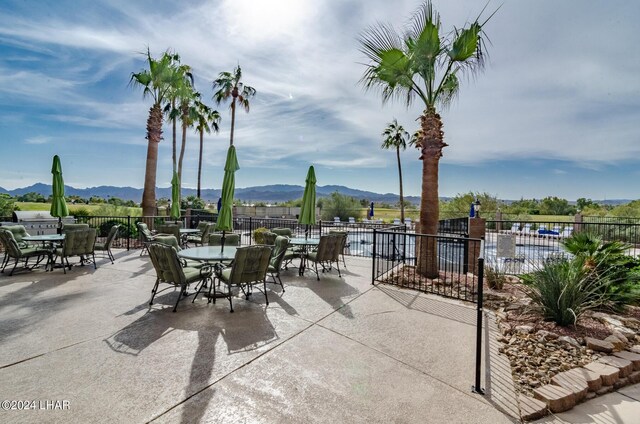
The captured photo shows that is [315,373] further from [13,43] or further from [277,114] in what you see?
[277,114]

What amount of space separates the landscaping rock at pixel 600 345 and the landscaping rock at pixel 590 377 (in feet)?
2.00

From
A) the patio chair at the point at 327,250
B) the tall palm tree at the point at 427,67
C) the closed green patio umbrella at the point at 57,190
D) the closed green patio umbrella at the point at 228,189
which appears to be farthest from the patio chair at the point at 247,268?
the closed green patio umbrella at the point at 57,190

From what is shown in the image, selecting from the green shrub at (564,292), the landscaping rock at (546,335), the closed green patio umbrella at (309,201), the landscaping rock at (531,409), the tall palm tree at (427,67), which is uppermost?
the tall palm tree at (427,67)

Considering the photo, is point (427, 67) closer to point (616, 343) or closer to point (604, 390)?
point (616, 343)

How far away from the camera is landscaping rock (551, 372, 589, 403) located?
2.33 m

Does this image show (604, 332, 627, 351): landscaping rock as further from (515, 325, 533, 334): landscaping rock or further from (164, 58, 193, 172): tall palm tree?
(164, 58, 193, 172): tall palm tree

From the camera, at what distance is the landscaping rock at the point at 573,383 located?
233 cm

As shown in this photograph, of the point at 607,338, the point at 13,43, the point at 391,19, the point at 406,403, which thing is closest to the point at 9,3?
the point at 13,43

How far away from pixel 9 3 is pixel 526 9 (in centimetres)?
1222

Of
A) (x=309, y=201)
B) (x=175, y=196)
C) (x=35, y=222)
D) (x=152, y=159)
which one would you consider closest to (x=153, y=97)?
(x=152, y=159)

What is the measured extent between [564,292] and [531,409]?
206 cm

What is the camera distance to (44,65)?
9766 mm

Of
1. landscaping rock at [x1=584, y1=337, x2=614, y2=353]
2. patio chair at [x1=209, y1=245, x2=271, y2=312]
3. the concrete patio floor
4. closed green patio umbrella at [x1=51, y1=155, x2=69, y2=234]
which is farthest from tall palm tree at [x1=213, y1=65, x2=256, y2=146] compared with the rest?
landscaping rock at [x1=584, y1=337, x2=614, y2=353]

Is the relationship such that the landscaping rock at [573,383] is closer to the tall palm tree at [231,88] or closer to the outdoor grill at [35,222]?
the outdoor grill at [35,222]
